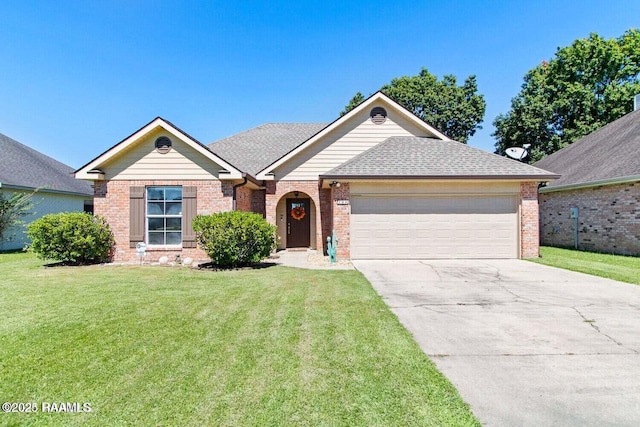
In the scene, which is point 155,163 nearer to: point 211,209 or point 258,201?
point 211,209

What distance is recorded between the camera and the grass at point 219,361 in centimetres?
260

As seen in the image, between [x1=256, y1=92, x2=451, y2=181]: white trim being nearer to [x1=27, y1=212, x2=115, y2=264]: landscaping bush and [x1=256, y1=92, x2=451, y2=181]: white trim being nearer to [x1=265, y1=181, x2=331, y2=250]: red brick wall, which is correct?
[x1=265, y1=181, x2=331, y2=250]: red brick wall

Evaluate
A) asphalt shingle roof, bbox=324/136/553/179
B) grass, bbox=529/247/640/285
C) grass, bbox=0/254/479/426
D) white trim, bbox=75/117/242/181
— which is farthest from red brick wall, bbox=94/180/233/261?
grass, bbox=529/247/640/285

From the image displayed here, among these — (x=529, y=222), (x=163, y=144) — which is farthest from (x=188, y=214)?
(x=529, y=222)

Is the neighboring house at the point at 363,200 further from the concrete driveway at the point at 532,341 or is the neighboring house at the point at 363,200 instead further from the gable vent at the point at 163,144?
the concrete driveway at the point at 532,341

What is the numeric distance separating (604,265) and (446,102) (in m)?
25.0

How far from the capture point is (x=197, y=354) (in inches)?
145

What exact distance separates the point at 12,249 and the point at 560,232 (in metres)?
25.4

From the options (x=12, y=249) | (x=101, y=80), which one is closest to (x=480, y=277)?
(x=101, y=80)

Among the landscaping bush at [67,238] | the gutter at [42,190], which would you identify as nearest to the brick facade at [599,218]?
the landscaping bush at [67,238]

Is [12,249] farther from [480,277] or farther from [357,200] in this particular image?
[480,277]

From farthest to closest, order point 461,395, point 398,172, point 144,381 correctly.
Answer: point 398,172
point 144,381
point 461,395

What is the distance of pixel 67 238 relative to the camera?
998 centimetres

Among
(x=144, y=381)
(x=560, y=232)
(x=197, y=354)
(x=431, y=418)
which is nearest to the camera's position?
(x=431, y=418)
